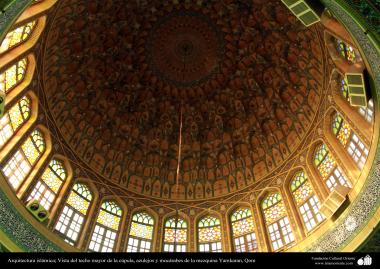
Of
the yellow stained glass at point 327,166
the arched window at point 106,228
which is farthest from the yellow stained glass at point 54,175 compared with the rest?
the yellow stained glass at point 327,166

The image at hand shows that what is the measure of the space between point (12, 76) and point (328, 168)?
11103mm

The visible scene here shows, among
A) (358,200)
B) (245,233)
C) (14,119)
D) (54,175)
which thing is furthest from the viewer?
(245,233)

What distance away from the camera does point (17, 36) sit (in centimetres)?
1317

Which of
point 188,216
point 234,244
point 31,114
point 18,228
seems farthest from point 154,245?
point 31,114

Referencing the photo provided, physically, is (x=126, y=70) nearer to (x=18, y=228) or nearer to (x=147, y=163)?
(x=147, y=163)

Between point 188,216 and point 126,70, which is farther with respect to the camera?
point 126,70

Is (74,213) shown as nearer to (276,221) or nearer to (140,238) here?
(140,238)

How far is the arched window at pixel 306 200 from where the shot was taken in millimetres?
13938

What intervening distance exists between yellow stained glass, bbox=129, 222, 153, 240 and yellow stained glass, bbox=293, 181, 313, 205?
5.74m

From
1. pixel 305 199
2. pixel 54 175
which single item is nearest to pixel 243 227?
pixel 305 199

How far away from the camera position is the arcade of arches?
45.1ft

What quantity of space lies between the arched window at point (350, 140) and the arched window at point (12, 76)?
1094 centimetres

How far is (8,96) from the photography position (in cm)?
1317
